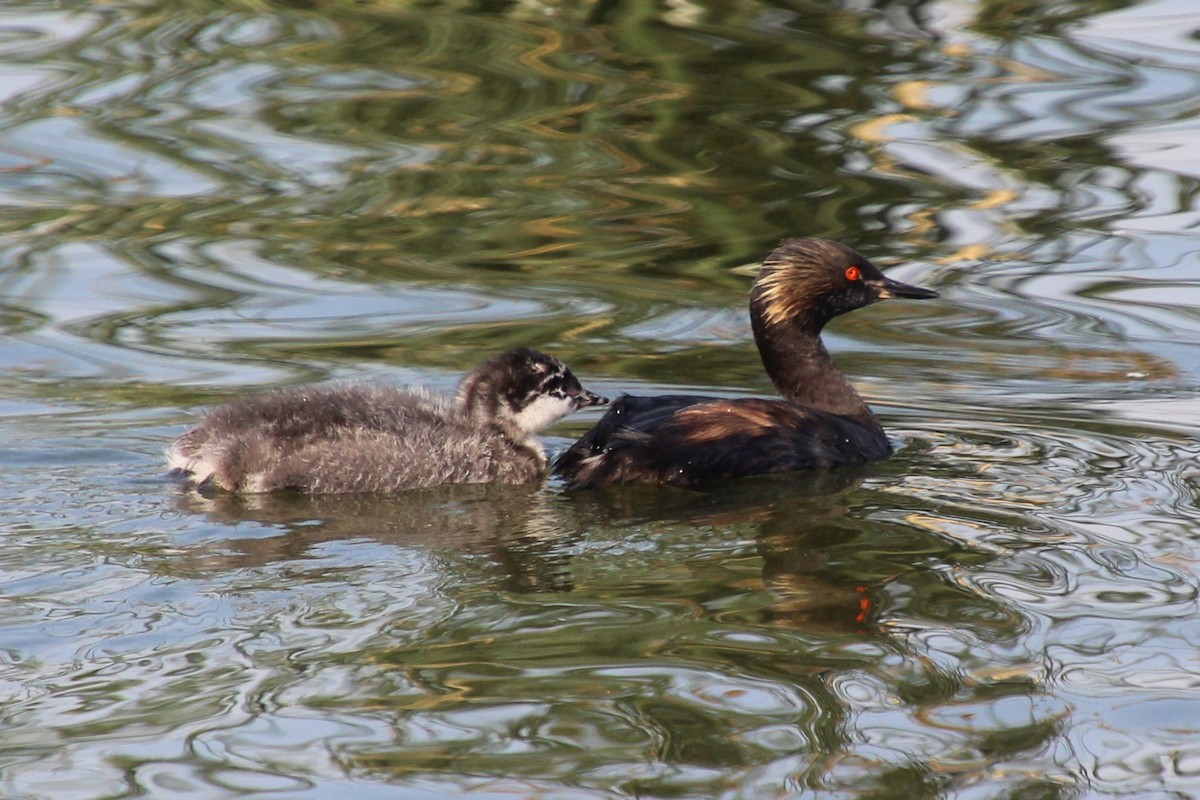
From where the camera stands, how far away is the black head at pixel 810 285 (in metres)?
8.27

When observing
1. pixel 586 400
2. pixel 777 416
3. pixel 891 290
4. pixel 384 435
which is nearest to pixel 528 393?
pixel 586 400

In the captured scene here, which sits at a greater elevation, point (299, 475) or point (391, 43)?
point (391, 43)

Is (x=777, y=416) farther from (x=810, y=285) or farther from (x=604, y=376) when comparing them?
(x=604, y=376)

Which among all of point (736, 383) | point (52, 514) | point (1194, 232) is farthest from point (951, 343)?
point (52, 514)

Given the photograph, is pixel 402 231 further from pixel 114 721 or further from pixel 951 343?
pixel 114 721

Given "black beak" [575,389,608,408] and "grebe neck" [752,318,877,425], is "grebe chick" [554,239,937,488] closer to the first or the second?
"grebe neck" [752,318,877,425]

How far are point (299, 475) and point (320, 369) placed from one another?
189 cm

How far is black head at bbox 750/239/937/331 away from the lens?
8.27m

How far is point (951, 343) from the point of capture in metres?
9.70

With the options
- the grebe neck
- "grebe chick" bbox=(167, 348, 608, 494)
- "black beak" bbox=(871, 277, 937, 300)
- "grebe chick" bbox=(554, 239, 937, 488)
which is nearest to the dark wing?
"grebe chick" bbox=(554, 239, 937, 488)

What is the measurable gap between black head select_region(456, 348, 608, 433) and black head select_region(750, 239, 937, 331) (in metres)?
1.01

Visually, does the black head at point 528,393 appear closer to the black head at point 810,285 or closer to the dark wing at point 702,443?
the dark wing at point 702,443

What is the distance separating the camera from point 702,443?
743 centimetres

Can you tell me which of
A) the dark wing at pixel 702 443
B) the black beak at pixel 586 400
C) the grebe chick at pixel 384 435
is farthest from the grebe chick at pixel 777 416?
the grebe chick at pixel 384 435
